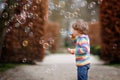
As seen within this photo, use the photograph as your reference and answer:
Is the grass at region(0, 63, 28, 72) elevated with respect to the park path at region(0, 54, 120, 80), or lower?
elevated

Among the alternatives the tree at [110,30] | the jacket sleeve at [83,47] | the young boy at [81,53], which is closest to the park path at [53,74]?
the tree at [110,30]

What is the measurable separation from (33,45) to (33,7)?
1.63 m

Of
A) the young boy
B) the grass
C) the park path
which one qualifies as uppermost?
the young boy

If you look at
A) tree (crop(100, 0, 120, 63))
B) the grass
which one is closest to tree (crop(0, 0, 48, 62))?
the grass

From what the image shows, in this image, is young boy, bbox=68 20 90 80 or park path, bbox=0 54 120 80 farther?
park path, bbox=0 54 120 80

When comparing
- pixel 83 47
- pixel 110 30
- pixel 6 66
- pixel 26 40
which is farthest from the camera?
pixel 110 30

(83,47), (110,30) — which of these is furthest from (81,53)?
(110,30)

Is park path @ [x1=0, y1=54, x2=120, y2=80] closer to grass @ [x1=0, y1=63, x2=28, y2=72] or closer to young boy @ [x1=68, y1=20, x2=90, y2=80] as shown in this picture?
grass @ [x1=0, y1=63, x2=28, y2=72]

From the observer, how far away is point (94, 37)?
2206 centimetres

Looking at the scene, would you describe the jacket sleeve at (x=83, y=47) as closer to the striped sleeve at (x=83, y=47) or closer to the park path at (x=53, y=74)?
the striped sleeve at (x=83, y=47)

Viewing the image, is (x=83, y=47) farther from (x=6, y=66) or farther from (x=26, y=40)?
(x=26, y=40)

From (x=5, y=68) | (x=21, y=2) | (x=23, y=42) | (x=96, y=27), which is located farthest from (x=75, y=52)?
(x=96, y=27)

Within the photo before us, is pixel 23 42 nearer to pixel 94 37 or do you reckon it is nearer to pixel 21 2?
pixel 21 2

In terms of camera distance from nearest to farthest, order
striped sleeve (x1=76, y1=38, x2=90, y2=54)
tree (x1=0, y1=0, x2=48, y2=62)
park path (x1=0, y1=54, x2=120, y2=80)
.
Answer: striped sleeve (x1=76, y1=38, x2=90, y2=54) → park path (x1=0, y1=54, x2=120, y2=80) → tree (x1=0, y1=0, x2=48, y2=62)
